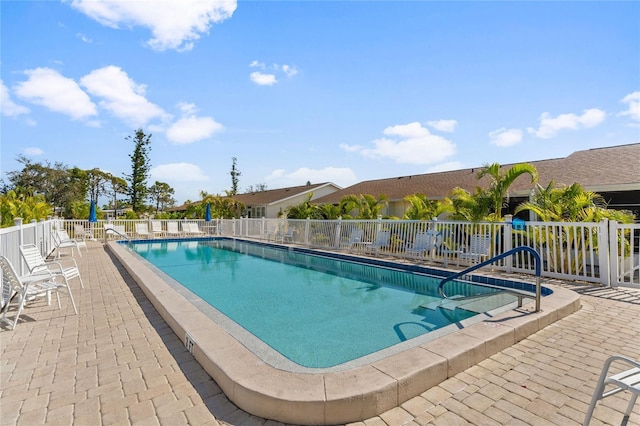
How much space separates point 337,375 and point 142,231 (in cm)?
1927

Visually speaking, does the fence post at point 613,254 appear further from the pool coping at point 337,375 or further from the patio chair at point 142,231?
the patio chair at point 142,231

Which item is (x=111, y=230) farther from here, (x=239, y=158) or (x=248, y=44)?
(x=239, y=158)

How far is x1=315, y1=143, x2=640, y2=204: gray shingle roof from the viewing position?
1074 centimetres

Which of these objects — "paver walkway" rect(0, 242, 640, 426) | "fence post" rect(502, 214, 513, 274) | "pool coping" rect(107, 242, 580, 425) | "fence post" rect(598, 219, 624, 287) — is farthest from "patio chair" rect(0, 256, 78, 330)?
"fence post" rect(598, 219, 624, 287)

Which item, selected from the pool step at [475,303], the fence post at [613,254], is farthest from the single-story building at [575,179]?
the pool step at [475,303]

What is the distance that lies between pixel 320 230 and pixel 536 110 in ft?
31.4

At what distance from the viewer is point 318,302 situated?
6488 millimetres

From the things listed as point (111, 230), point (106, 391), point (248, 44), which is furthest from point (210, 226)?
point (106, 391)

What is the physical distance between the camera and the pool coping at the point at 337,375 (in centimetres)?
229

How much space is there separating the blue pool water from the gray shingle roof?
24.8 feet

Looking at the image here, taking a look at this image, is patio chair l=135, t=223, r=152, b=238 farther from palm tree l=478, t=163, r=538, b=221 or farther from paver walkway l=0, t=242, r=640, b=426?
palm tree l=478, t=163, r=538, b=221

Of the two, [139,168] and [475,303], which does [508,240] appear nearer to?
[475,303]

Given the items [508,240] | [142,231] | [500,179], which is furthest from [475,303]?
[142,231]

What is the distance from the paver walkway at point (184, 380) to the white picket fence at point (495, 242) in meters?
2.22
